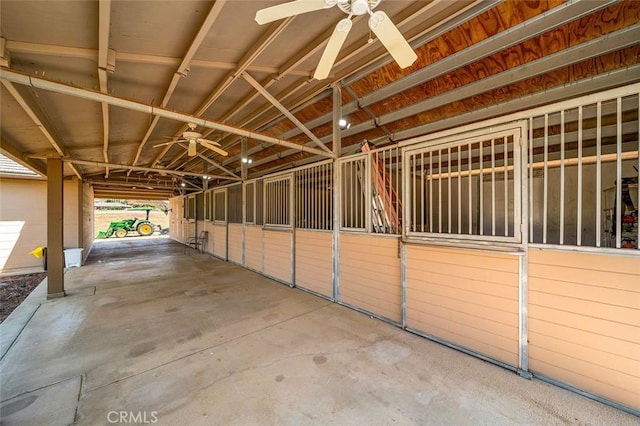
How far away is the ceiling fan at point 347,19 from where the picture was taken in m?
1.40

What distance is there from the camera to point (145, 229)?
1600 centimetres

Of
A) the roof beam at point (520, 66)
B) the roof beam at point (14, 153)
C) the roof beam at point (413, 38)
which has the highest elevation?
the roof beam at point (413, 38)

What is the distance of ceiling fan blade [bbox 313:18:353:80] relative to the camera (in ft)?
5.08

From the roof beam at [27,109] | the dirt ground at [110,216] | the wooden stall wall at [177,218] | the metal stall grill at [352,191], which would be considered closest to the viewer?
the roof beam at [27,109]

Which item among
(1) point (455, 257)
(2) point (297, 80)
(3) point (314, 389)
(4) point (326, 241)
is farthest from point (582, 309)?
(2) point (297, 80)

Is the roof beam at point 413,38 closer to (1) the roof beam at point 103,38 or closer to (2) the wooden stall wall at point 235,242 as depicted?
(1) the roof beam at point 103,38

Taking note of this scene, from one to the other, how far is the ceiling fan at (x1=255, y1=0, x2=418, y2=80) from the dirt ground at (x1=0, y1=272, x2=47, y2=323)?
4.94 metres

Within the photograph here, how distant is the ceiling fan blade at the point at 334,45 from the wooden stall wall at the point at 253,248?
167 inches

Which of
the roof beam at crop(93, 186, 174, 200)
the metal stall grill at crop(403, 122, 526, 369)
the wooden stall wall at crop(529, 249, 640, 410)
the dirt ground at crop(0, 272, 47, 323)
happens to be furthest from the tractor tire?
the wooden stall wall at crop(529, 249, 640, 410)

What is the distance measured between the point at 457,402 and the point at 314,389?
3.33ft

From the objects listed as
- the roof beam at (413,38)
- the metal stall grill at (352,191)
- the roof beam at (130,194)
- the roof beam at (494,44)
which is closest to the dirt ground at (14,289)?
the roof beam at (413,38)

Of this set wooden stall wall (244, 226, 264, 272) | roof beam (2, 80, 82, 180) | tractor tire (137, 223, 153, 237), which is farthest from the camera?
tractor tire (137, 223, 153, 237)

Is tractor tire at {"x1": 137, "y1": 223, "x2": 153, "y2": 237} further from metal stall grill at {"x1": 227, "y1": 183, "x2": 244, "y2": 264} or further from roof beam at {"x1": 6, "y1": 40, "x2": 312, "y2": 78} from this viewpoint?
roof beam at {"x1": 6, "y1": 40, "x2": 312, "y2": 78}

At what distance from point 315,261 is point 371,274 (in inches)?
45.2
